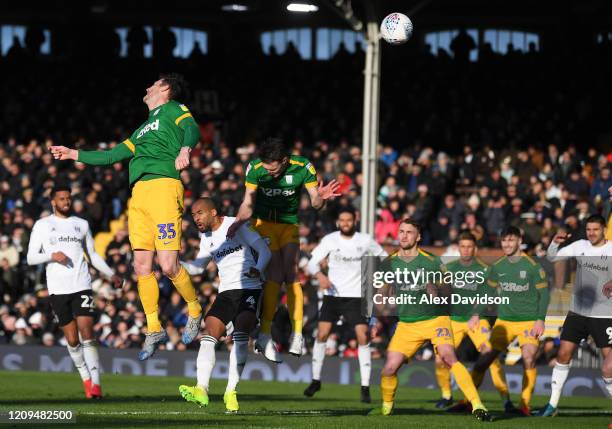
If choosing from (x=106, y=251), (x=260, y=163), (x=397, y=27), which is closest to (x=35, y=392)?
(x=260, y=163)

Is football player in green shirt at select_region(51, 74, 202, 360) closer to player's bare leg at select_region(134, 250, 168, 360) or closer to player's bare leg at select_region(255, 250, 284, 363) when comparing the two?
player's bare leg at select_region(134, 250, 168, 360)

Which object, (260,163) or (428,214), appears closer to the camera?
(260,163)

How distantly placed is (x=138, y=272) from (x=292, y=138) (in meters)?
19.3

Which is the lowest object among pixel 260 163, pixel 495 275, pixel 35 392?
pixel 35 392

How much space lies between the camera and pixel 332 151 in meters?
27.7

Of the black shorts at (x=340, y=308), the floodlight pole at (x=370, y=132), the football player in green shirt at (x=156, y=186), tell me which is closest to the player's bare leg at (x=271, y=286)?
the football player in green shirt at (x=156, y=186)

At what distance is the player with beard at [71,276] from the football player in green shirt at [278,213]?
257cm

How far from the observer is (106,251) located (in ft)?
77.3

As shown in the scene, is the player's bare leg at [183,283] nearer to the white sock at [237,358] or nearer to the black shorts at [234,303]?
the black shorts at [234,303]

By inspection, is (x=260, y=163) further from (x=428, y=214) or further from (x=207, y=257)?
(x=428, y=214)

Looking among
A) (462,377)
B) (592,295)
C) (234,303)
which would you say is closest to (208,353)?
(234,303)

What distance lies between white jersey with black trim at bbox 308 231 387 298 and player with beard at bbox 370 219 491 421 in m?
3.08

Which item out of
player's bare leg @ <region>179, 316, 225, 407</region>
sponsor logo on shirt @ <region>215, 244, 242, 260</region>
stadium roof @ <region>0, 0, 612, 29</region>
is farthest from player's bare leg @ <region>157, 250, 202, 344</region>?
stadium roof @ <region>0, 0, 612, 29</region>

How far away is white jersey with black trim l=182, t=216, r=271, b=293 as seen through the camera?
11898 mm
